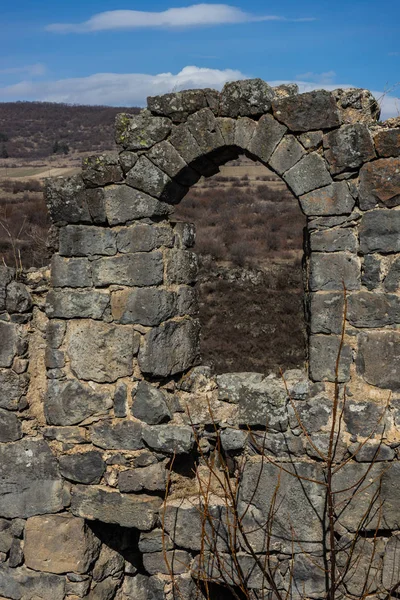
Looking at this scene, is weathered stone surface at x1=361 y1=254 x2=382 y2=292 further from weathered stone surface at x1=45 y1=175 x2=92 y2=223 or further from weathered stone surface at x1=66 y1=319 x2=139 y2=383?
weathered stone surface at x1=45 y1=175 x2=92 y2=223

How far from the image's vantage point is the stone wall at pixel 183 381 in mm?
4035

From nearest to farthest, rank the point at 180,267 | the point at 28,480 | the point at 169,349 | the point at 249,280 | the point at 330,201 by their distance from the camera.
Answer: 1. the point at 330,201
2. the point at 169,349
3. the point at 180,267
4. the point at 28,480
5. the point at 249,280

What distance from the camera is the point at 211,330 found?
42.9 ft

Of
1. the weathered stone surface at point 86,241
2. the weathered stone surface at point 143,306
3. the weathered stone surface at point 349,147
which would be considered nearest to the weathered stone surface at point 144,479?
the weathered stone surface at point 143,306

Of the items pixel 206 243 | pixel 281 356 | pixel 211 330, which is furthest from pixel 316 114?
pixel 206 243

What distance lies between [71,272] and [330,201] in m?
1.87

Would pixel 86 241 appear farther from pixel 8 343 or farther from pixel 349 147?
pixel 349 147

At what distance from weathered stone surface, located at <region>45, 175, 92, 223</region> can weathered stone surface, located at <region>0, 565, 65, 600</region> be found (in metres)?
2.64

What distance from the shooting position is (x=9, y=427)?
4.74m

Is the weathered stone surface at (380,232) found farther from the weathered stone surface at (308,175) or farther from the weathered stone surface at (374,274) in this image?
the weathered stone surface at (308,175)

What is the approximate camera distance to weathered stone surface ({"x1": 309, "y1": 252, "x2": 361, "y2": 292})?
4.04m

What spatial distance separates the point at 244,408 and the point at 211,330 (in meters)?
8.80

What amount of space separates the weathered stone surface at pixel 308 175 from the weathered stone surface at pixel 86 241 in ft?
4.29

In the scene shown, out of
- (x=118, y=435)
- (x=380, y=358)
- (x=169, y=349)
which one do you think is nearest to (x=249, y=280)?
(x=169, y=349)
